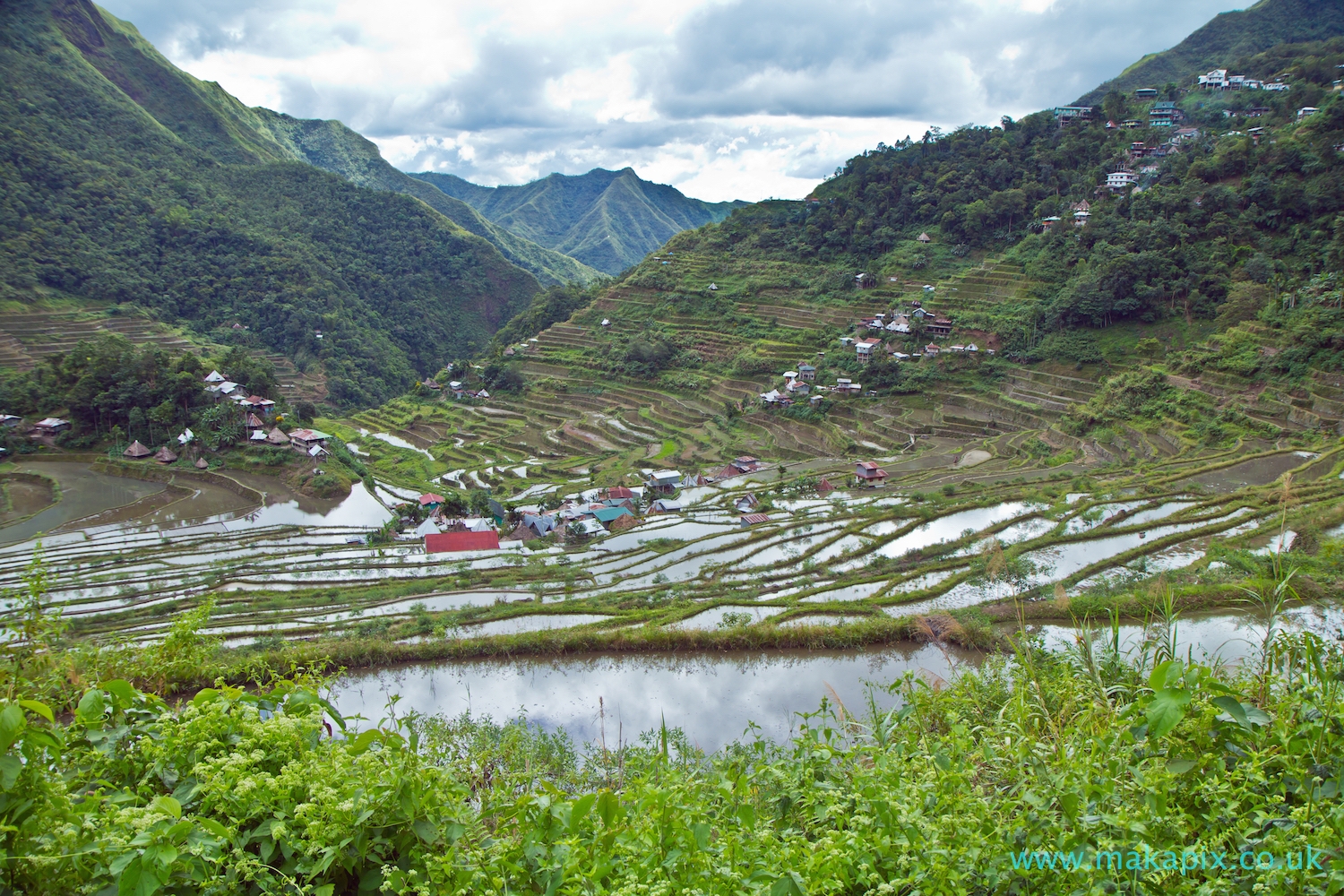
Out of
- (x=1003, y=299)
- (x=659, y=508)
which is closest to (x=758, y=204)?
(x=1003, y=299)

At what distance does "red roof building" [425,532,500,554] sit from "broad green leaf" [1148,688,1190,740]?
605 inches

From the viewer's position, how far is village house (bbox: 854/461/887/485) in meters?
18.9

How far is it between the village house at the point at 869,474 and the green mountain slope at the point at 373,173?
2571 inches

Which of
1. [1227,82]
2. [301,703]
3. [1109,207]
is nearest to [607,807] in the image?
[301,703]

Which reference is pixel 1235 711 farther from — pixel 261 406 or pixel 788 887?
pixel 261 406

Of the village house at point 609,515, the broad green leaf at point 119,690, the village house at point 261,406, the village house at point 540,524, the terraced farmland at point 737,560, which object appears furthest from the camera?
the village house at point 261,406

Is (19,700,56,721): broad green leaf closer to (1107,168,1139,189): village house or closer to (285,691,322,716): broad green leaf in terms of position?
(285,691,322,716): broad green leaf

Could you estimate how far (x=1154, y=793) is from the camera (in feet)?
5.91

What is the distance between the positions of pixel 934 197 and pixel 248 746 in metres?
41.4

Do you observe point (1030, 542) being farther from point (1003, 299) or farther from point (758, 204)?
point (758, 204)

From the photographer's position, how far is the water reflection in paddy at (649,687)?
7425 millimetres

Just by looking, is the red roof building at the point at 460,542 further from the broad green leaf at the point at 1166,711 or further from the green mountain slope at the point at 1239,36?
the green mountain slope at the point at 1239,36

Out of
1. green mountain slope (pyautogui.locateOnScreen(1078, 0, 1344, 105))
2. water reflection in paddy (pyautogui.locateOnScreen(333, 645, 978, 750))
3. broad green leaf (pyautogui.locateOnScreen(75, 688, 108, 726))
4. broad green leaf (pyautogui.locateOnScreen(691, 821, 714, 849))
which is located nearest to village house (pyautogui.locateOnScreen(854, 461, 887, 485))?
water reflection in paddy (pyautogui.locateOnScreen(333, 645, 978, 750))

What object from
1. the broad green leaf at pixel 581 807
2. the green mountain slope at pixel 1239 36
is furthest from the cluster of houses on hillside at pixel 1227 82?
the broad green leaf at pixel 581 807
